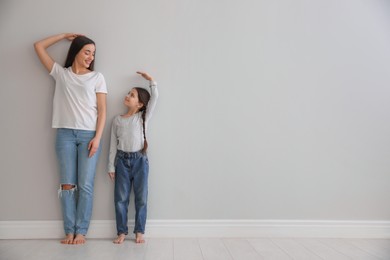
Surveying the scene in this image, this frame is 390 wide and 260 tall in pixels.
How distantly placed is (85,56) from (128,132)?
56 centimetres

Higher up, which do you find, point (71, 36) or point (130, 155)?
point (71, 36)

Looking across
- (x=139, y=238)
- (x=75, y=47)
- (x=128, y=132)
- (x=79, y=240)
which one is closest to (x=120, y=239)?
(x=139, y=238)

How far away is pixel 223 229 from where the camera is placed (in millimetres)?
2518

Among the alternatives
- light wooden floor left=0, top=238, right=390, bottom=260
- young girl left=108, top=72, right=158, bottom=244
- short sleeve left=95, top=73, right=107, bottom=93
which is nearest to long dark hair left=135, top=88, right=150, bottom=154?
young girl left=108, top=72, right=158, bottom=244

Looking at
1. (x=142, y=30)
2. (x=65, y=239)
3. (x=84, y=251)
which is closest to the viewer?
(x=84, y=251)

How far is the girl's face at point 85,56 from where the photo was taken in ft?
7.83

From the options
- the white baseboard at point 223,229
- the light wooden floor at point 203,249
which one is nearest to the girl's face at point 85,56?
the white baseboard at point 223,229

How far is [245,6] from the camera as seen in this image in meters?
2.59

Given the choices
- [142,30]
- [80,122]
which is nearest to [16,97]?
[80,122]

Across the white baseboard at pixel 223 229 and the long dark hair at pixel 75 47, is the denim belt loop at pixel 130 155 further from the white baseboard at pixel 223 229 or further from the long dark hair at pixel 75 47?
the long dark hair at pixel 75 47

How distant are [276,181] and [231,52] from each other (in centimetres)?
96

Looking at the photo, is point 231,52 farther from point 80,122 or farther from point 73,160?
point 73,160

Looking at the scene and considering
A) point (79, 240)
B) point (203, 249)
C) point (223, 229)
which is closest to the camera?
point (203, 249)

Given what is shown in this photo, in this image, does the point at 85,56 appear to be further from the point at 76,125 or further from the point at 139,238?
the point at 139,238
